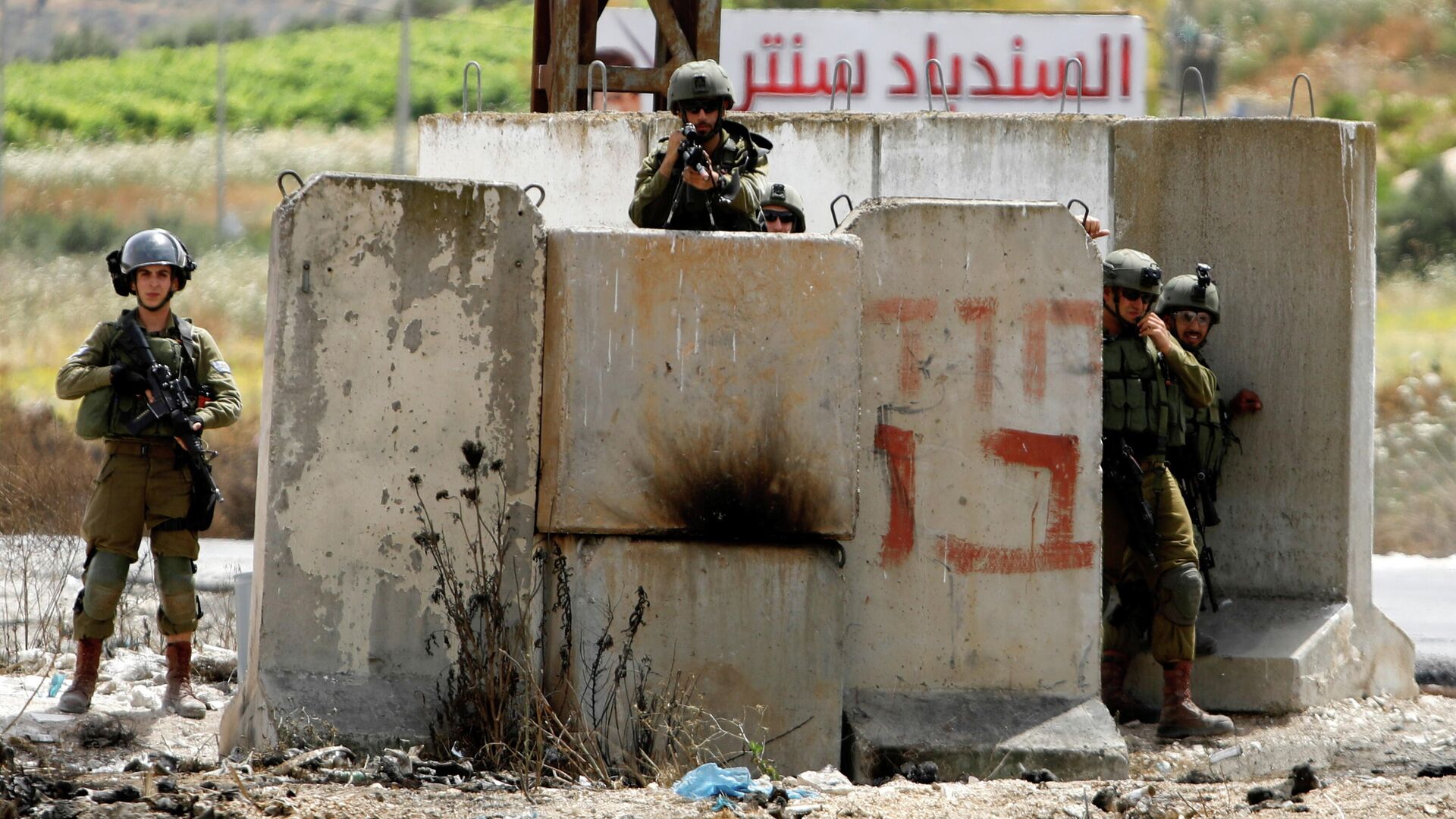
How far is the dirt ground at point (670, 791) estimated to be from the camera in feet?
13.4

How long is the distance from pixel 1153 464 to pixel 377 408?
2.69 metres

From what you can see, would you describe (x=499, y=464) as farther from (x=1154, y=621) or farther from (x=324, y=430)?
(x=1154, y=621)

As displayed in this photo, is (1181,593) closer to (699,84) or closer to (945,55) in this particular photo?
(699,84)

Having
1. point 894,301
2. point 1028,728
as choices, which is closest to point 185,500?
point 894,301

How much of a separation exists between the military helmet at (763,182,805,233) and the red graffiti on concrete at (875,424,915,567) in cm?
144

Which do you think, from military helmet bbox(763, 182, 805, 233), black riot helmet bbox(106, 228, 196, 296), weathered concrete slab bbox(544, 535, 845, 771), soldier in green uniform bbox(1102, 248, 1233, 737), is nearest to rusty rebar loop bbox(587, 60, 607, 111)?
military helmet bbox(763, 182, 805, 233)

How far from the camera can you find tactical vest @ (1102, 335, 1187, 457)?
19.4 feet

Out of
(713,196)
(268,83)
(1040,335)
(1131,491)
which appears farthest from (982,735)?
(268,83)

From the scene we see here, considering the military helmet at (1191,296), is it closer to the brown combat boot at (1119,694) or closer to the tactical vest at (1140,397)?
the tactical vest at (1140,397)

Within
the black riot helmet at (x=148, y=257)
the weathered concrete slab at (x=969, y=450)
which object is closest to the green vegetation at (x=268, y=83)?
the black riot helmet at (x=148, y=257)

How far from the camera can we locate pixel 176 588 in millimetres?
5922

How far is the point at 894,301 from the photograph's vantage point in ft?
16.9

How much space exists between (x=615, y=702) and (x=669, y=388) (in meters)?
0.89

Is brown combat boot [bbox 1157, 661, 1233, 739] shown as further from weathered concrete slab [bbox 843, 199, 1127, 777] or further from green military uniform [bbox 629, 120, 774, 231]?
green military uniform [bbox 629, 120, 774, 231]
